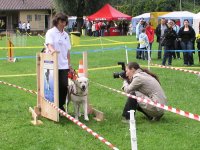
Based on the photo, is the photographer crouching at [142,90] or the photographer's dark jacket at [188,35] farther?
the photographer's dark jacket at [188,35]

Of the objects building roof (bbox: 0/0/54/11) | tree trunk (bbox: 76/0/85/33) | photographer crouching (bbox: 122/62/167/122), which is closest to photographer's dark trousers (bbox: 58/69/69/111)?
photographer crouching (bbox: 122/62/167/122)

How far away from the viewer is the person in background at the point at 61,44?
7785 mm

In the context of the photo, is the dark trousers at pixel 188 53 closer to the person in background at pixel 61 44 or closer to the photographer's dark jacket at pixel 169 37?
the photographer's dark jacket at pixel 169 37

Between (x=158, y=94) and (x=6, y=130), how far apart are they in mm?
2672

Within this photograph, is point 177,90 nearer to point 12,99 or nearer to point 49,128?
point 12,99

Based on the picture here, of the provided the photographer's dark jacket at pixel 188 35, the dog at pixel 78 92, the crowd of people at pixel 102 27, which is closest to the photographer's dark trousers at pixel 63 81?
the dog at pixel 78 92

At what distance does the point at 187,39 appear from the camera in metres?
17.6

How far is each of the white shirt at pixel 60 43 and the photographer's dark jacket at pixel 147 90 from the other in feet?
3.93

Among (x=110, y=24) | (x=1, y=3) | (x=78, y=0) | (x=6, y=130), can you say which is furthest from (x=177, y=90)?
(x=1, y=3)

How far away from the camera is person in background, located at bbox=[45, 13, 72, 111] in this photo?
307 inches

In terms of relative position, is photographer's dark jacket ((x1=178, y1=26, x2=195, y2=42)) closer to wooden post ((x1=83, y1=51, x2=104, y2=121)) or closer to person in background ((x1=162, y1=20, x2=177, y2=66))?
person in background ((x1=162, y1=20, x2=177, y2=66))

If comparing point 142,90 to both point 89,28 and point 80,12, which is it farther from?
point 80,12

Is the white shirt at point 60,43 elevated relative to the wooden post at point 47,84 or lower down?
elevated

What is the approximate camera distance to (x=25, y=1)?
65.9 m
